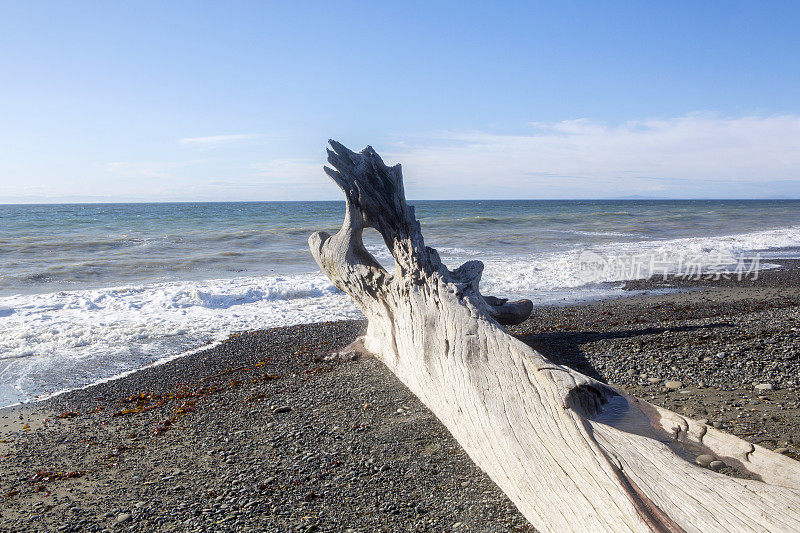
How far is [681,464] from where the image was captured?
2.46m

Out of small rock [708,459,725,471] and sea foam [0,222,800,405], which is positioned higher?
small rock [708,459,725,471]

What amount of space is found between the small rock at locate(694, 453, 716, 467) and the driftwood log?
39 millimetres

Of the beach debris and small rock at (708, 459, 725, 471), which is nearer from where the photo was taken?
small rock at (708, 459, 725, 471)

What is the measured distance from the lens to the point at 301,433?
411cm

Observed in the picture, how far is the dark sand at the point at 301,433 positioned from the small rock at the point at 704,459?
0.91m

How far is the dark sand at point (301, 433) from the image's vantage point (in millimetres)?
3102

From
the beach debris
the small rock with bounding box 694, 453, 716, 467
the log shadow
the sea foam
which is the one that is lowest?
the beach debris

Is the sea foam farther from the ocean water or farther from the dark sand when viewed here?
the dark sand

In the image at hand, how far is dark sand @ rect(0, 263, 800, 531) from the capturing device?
3102 millimetres

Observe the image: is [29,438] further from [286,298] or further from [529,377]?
[286,298]

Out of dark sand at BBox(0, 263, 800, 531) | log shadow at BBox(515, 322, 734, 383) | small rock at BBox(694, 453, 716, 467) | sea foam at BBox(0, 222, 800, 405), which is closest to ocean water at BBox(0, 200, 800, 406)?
sea foam at BBox(0, 222, 800, 405)

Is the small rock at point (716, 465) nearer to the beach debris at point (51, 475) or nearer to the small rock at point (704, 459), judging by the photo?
the small rock at point (704, 459)

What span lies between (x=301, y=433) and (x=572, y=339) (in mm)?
3795

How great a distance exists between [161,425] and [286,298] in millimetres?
5880
